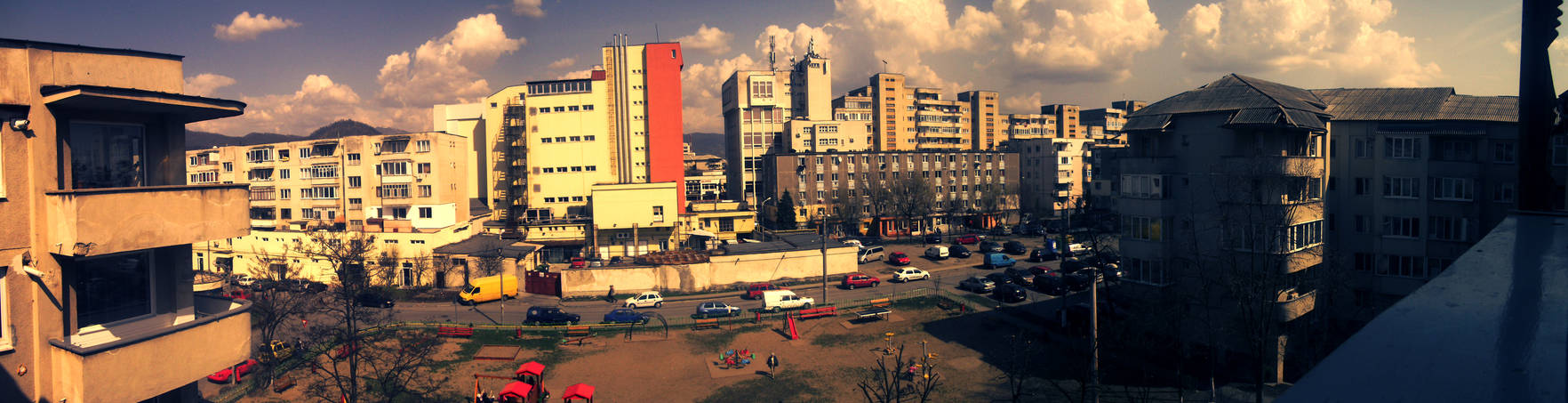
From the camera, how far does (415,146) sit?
54594 millimetres

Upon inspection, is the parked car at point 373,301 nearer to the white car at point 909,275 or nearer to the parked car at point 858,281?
the parked car at point 858,281

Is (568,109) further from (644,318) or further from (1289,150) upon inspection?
(1289,150)

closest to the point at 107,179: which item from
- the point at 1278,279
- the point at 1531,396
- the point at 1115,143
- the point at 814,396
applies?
the point at 1531,396

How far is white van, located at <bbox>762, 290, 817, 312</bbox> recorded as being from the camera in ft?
117

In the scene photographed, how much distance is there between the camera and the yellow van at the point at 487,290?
39156 millimetres

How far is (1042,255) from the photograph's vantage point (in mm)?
49031

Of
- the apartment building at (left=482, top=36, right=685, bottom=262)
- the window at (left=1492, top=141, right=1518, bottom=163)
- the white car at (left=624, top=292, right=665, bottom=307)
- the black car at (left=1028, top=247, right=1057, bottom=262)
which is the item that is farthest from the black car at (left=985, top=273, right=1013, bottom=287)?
the apartment building at (left=482, top=36, right=685, bottom=262)

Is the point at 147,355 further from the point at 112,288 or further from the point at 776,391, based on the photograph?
the point at 776,391

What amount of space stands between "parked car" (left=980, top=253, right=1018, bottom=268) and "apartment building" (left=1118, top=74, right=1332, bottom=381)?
66.5 feet

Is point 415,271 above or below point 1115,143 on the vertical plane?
below

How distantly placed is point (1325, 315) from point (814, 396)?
16688 millimetres

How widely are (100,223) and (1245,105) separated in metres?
27.6

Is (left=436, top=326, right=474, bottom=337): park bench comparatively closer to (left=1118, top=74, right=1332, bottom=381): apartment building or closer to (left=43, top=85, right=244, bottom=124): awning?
(left=43, top=85, right=244, bottom=124): awning

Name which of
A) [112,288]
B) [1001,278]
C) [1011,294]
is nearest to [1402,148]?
[1011,294]
